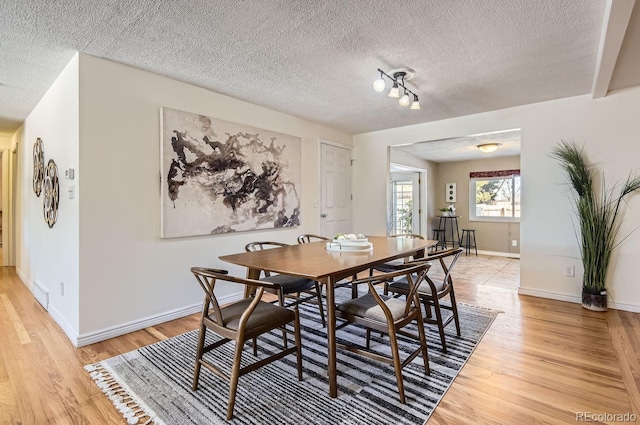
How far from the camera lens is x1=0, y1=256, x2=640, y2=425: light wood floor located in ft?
5.60

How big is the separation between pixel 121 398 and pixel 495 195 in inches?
289

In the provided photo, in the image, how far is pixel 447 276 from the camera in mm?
2389

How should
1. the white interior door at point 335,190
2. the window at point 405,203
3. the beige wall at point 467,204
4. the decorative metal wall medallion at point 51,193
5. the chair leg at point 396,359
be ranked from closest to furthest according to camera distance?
the chair leg at point 396,359 < the decorative metal wall medallion at point 51,193 < the white interior door at point 335,190 < the beige wall at point 467,204 < the window at point 405,203

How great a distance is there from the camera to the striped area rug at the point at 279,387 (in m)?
1.67

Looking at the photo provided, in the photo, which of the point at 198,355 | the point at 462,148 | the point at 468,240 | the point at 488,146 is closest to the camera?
the point at 198,355

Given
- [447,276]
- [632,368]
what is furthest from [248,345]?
[632,368]

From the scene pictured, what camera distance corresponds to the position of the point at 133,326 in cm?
277

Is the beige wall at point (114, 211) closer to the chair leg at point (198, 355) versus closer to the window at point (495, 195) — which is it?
the chair leg at point (198, 355)

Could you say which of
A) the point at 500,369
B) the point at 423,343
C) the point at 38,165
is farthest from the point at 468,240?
the point at 38,165

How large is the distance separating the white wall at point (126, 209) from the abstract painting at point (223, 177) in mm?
101

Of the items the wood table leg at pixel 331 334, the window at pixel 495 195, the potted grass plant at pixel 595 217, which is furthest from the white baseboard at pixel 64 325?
the window at pixel 495 195

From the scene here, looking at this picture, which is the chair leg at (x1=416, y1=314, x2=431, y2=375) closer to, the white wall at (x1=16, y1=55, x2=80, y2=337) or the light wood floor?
the light wood floor

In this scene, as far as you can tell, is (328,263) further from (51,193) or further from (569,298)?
(569,298)

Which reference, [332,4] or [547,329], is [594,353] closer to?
[547,329]
